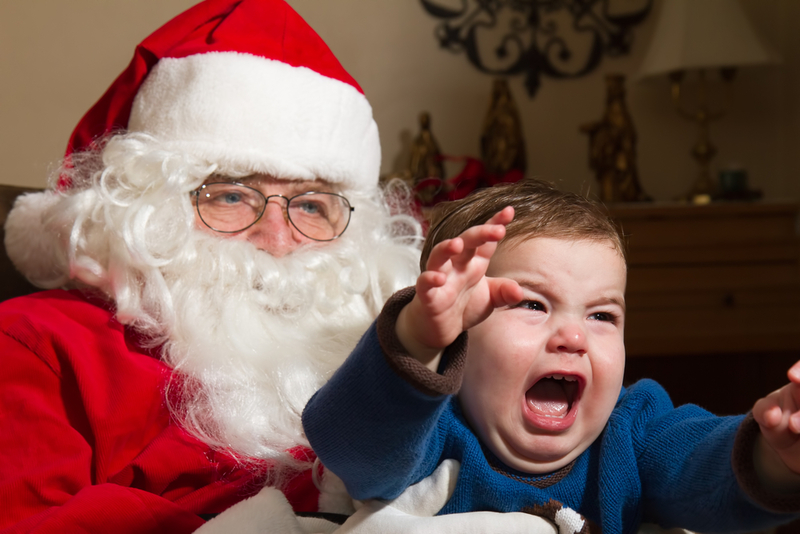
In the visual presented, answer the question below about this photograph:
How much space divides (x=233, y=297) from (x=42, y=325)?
0.96 feet

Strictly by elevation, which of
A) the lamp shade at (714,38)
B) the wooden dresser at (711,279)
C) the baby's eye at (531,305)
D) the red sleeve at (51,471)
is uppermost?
the lamp shade at (714,38)

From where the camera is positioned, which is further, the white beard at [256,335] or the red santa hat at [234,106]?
the red santa hat at [234,106]

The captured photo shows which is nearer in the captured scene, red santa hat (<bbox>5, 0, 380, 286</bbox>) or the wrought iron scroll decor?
red santa hat (<bbox>5, 0, 380, 286</bbox>)

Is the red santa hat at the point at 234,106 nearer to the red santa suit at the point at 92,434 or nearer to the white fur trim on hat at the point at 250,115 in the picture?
the white fur trim on hat at the point at 250,115

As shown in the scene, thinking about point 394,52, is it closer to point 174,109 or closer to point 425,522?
point 174,109

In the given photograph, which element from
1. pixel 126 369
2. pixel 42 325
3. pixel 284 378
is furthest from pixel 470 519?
pixel 42 325

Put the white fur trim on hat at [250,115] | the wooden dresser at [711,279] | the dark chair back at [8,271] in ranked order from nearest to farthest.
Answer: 1. the white fur trim on hat at [250,115]
2. the dark chair back at [8,271]
3. the wooden dresser at [711,279]

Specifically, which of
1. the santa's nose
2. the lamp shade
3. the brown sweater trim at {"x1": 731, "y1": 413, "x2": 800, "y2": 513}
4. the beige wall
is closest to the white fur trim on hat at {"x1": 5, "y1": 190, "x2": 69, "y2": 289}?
the santa's nose

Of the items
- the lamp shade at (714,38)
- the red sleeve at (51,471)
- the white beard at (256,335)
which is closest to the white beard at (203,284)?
the white beard at (256,335)

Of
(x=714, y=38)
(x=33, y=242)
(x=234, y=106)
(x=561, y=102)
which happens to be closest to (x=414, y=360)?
(x=234, y=106)

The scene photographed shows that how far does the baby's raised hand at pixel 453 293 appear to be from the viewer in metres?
0.55

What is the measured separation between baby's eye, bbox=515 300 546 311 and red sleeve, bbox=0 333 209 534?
49 cm

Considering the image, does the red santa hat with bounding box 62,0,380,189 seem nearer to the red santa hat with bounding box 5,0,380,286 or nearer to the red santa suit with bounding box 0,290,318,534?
the red santa hat with bounding box 5,0,380,286

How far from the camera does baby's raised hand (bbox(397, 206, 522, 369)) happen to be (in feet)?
1.81
